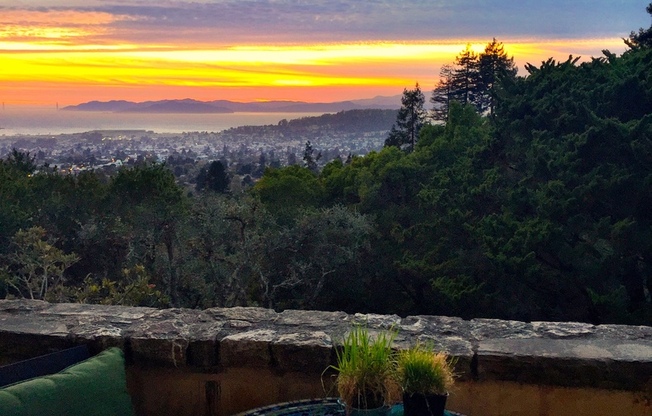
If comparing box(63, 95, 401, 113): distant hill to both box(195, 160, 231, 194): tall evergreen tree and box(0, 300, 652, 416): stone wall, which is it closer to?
box(195, 160, 231, 194): tall evergreen tree

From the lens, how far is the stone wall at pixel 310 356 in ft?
5.98

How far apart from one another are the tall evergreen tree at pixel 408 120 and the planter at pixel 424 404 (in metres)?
19.4

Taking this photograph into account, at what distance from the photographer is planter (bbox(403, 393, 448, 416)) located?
140 centimetres

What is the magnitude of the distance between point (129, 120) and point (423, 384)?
1696 inches

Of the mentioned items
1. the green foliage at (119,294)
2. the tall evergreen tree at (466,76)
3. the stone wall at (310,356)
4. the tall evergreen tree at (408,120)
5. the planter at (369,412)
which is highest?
the tall evergreen tree at (466,76)

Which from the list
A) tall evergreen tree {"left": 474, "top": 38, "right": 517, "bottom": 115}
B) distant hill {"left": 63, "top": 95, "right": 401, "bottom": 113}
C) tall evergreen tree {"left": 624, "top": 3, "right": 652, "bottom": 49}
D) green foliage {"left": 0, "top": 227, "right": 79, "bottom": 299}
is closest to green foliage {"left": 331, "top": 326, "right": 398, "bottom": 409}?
green foliage {"left": 0, "top": 227, "right": 79, "bottom": 299}

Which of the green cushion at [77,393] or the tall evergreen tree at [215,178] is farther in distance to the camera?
the tall evergreen tree at [215,178]

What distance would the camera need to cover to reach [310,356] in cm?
191

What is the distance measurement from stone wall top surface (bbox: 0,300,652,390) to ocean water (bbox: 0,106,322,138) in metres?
32.9

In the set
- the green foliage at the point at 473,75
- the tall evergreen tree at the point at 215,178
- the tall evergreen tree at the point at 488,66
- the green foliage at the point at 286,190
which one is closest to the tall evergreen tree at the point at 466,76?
the green foliage at the point at 473,75

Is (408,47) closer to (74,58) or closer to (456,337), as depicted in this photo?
(74,58)

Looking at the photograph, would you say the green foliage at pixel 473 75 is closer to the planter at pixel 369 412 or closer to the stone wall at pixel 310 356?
the stone wall at pixel 310 356

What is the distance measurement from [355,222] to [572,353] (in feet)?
32.3

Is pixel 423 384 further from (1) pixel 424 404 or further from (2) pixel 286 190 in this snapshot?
(2) pixel 286 190
